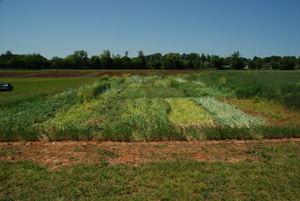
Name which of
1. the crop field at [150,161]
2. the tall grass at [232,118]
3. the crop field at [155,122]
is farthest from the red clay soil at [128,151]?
the tall grass at [232,118]

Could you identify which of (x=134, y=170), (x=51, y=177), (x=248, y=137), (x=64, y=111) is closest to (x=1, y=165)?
(x=51, y=177)

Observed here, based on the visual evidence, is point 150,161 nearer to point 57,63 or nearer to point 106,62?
point 106,62

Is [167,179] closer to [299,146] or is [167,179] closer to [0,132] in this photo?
[299,146]

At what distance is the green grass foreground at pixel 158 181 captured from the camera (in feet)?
11.6

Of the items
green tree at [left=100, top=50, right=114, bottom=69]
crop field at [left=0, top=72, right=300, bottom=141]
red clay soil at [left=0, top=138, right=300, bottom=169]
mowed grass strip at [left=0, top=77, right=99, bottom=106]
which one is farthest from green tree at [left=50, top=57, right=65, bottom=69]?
red clay soil at [left=0, top=138, right=300, bottom=169]

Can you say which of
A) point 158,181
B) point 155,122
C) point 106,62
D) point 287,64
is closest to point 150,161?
point 158,181

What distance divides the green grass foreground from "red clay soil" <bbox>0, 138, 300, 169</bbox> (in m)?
0.37

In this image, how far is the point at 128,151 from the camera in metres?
5.62

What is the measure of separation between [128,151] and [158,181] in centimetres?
→ 187

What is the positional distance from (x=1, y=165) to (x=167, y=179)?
4620mm

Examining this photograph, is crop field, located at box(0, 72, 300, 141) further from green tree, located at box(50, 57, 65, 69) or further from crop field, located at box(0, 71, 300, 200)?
green tree, located at box(50, 57, 65, 69)

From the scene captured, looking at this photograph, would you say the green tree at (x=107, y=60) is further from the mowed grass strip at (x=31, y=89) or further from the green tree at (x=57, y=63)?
the mowed grass strip at (x=31, y=89)

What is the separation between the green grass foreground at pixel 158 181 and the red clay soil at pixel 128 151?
0.37 meters

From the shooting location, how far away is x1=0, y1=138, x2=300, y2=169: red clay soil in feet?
16.7
